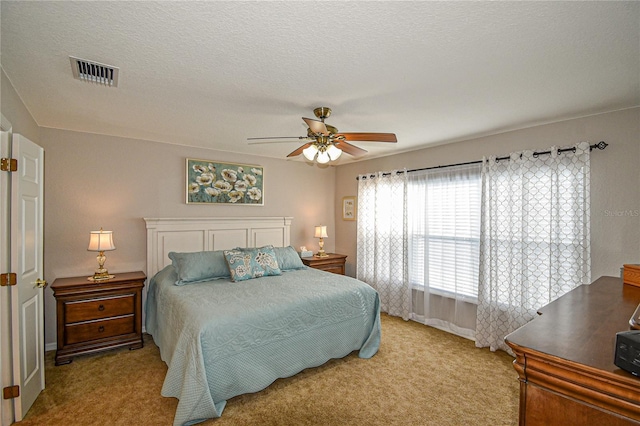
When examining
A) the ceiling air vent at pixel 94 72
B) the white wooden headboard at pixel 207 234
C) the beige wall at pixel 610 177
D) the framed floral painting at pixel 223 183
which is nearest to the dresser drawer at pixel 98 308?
the white wooden headboard at pixel 207 234

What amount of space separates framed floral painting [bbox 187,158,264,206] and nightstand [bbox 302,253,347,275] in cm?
120

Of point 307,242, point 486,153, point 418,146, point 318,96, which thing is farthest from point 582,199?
point 307,242

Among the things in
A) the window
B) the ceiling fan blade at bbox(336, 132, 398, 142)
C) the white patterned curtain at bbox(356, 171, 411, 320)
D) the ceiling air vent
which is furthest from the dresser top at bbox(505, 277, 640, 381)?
the white patterned curtain at bbox(356, 171, 411, 320)

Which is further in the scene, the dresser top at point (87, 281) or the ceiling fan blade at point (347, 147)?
the dresser top at point (87, 281)

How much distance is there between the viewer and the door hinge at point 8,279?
6.58 feet

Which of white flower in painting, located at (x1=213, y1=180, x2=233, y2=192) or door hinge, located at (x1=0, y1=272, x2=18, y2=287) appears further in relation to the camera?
white flower in painting, located at (x1=213, y1=180, x2=233, y2=192)

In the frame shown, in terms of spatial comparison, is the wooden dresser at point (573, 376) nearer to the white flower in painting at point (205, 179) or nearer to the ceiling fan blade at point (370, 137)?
the ceiling fan blade at point (370, 137)

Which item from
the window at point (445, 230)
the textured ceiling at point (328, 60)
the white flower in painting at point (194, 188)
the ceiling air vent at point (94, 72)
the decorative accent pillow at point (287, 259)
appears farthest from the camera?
the white flower in painting at point (194, 188)

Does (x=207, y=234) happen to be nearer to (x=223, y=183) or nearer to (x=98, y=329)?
(x=223, y=183)

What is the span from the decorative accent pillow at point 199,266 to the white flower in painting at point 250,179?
4.42 ft

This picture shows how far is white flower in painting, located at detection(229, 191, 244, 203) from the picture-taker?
4.47 m

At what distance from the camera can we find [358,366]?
2.97 metres

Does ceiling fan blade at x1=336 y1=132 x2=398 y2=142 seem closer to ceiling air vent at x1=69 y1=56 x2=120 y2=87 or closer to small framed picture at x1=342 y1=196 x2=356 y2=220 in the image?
ceiling air vent at x1=69 y1=56 x2=120 y2=87

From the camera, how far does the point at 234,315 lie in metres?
2.38
